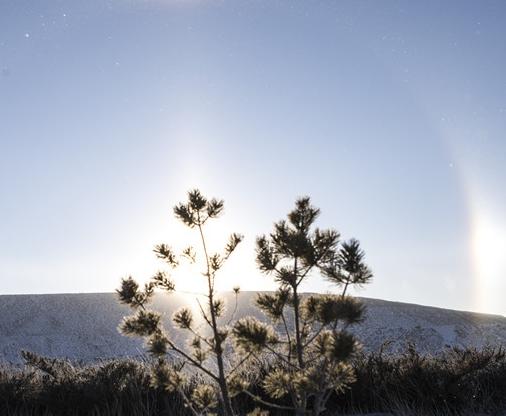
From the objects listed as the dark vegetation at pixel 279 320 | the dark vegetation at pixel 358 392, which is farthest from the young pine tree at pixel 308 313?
the dark vegetation at pixel 358 392

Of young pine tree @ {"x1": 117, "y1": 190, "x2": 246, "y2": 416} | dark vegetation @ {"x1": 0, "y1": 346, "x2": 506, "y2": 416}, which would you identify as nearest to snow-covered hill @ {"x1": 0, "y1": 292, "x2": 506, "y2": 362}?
dark vegetation @ {"x1": 0, "y1": 346, "x2": 506, "y2": 416}

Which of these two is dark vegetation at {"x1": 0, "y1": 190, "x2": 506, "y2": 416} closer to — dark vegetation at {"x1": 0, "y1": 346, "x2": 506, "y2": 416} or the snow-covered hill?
dark vegetation at {"x1": 0, "y1": 346, "x2": 506, "y2": 416}

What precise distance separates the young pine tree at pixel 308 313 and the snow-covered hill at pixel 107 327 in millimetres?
24446

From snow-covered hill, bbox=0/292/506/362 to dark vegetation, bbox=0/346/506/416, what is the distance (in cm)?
2082

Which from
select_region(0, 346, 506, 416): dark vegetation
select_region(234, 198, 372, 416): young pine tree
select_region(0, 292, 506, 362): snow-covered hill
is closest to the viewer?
select_region(234, 198, 372, 416): young pine tree

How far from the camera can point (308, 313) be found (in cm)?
378

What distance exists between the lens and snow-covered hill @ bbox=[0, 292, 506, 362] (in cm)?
2895

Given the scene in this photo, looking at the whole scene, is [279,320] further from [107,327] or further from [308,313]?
[107,327]

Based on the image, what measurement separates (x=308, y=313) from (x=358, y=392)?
2773 mm

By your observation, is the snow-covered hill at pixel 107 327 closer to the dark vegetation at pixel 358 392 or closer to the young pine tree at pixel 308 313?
the dark vegetation at pixel 358 392

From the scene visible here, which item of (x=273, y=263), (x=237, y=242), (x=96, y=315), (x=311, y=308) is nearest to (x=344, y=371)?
(x=311, y=308)

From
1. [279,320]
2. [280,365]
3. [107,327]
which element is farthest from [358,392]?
[107,327]

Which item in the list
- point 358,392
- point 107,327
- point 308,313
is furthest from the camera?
point 107,327

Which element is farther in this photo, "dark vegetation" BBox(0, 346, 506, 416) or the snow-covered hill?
Result: the snow-covered hill
